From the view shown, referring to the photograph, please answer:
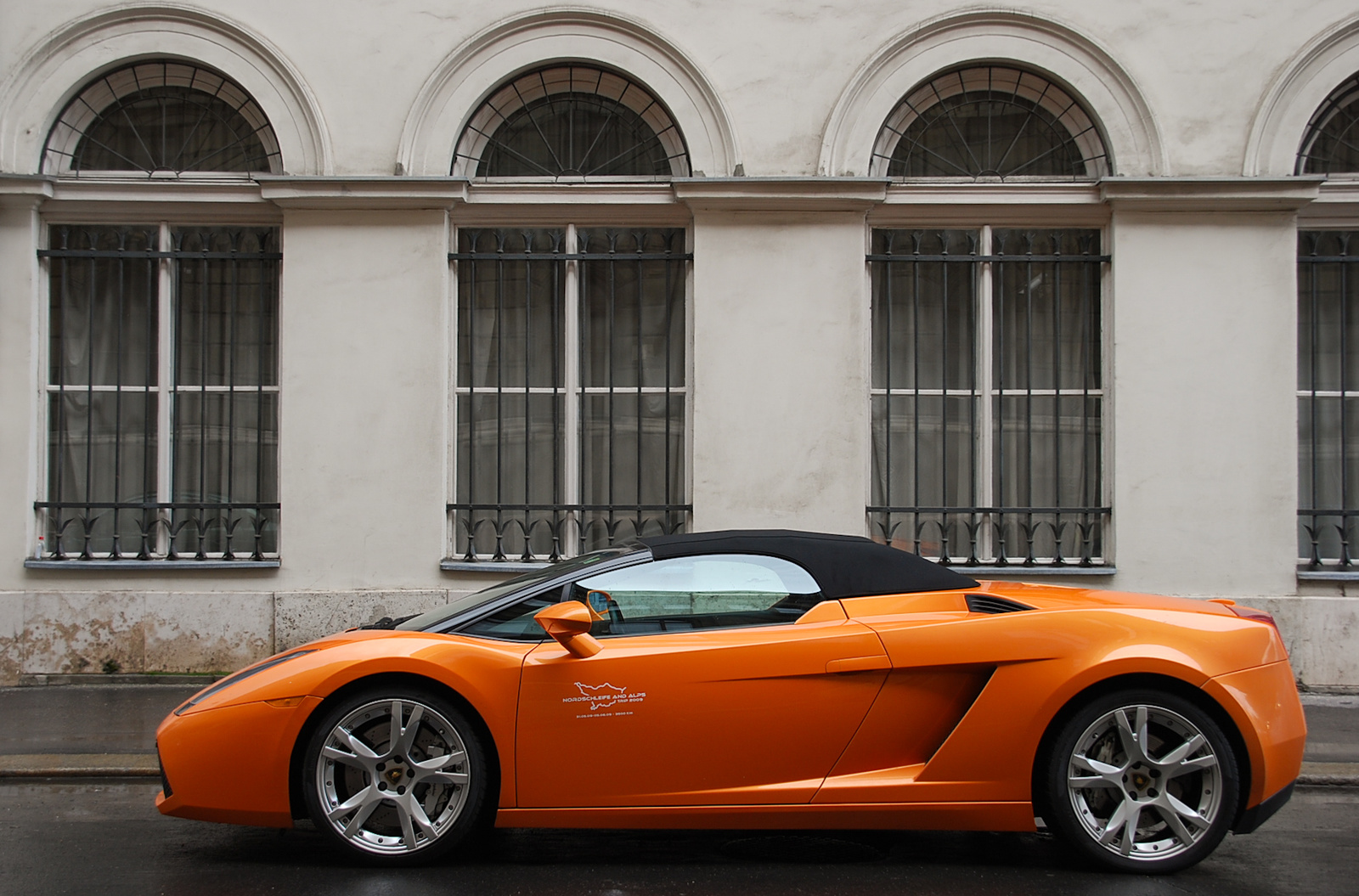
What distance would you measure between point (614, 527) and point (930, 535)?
2420 millimetres

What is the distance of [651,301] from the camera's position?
798cm

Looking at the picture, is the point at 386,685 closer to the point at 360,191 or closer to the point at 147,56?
the point at 360,191

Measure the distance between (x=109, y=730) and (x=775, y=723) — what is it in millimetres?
4461

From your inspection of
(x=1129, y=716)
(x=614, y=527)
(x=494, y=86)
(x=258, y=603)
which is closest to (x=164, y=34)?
(x=494, y=86)

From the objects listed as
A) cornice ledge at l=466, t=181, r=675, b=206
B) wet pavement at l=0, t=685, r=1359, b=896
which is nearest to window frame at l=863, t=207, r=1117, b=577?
cornice ledge at l=466, t=181, r=675, b=206

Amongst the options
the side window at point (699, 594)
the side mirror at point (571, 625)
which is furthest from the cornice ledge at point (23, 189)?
the side mirror at point (571, 625)

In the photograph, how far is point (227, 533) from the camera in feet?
25.5

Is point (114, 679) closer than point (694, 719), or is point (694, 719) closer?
point (694, 719)

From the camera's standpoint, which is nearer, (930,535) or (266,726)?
(266,726)

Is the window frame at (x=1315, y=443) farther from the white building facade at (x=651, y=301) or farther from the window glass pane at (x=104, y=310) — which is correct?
the window glass pane at (x=104, y=310)

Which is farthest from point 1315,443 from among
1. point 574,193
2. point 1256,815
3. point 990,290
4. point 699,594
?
point 699,594

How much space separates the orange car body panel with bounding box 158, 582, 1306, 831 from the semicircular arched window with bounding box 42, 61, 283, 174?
18.3 feet

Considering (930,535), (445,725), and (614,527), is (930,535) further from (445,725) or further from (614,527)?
(445,725)

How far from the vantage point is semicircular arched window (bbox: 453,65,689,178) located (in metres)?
7.92
